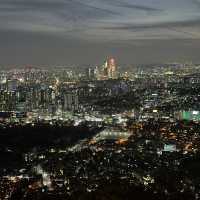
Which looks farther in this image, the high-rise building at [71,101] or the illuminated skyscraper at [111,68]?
the illuminated skyscraper at [111,68]

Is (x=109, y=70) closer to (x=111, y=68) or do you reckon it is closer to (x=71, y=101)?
(x=111, y=68)

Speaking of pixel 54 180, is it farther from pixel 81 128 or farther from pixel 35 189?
pixel 81 128

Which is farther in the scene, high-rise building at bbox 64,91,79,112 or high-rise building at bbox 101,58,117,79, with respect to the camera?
high-rise building at bbox 101,58,117,79

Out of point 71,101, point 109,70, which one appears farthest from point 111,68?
point 71,101

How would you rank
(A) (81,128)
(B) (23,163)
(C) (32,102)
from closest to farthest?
1. (B) (23,163)
2. (A) (81,128)
3. (C) (32,102)

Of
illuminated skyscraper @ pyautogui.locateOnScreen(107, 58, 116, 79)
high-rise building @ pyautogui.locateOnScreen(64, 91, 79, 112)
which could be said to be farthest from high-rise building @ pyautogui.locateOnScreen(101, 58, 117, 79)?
high-rise building @ pyautogui.locateOnScreen(64, 91, 79, 112)

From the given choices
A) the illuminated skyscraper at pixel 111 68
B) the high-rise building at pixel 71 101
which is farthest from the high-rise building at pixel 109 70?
the high-rise building at pixel 71 101

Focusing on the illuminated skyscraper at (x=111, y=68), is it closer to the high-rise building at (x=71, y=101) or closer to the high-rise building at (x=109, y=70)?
the high-rise building at (x=109, y=70)

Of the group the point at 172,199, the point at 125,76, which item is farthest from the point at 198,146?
the point at 125,76

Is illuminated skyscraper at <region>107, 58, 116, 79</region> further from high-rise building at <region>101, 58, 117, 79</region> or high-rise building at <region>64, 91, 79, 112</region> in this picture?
high-rise building at <region>64, 91, 79, 112</region>

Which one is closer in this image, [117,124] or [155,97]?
[117,124]

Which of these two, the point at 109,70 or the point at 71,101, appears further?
the point at 109,70
